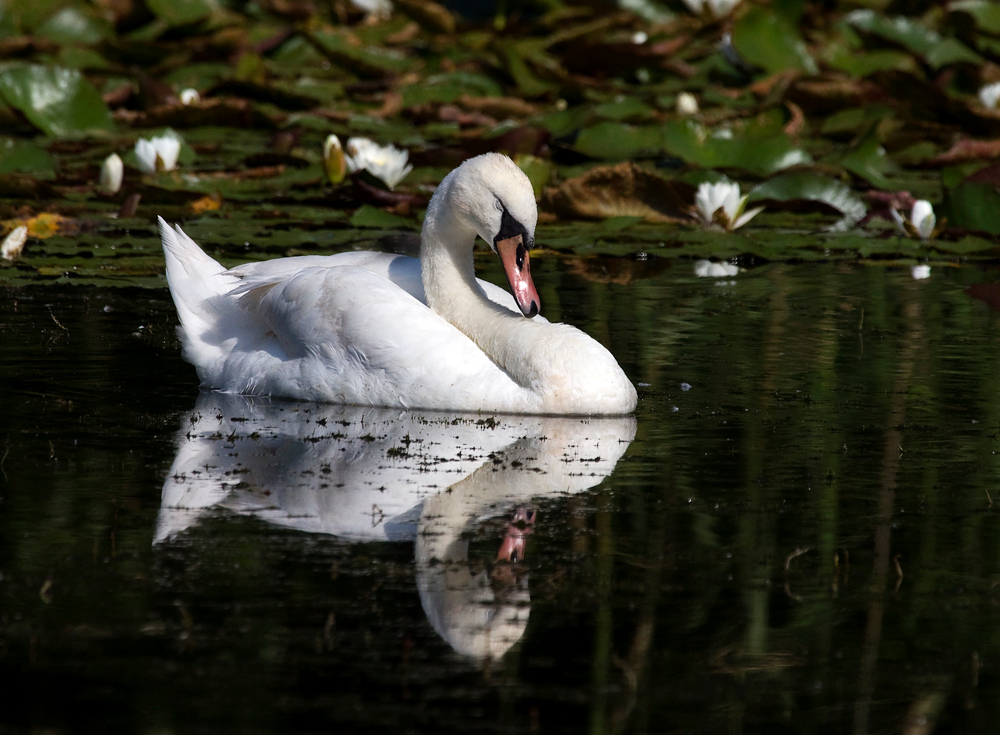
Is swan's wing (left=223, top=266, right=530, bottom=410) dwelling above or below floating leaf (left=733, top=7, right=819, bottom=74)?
below

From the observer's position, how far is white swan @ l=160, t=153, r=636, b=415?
5.70 m

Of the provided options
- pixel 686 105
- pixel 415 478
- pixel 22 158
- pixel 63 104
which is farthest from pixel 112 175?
pixel 415 478

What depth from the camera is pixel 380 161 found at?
31.9 ft

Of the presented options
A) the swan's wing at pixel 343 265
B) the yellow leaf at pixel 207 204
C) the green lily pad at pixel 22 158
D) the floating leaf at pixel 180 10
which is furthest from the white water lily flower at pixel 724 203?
the floating leaf at pixel 180 10

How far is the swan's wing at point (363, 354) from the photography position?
5707 millimetres

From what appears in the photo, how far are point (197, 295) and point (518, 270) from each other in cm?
160

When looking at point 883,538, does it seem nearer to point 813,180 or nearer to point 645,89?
point 813,180

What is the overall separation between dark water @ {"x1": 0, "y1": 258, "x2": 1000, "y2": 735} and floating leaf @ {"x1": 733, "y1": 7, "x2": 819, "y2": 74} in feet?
25.4

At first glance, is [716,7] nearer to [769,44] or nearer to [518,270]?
[769,44]

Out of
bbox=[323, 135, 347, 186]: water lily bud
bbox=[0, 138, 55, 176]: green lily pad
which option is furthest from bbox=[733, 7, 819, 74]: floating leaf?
bbox=[0, 138, 55, 176]: green lily pad

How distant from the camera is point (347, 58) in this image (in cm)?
1441

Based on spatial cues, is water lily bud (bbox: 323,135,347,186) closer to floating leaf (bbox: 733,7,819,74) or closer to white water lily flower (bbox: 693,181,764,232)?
white water lily flower (bbox: 693,181,764,232)

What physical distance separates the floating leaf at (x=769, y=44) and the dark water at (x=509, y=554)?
25.4 feet

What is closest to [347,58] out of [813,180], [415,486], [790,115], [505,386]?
[790,115]
